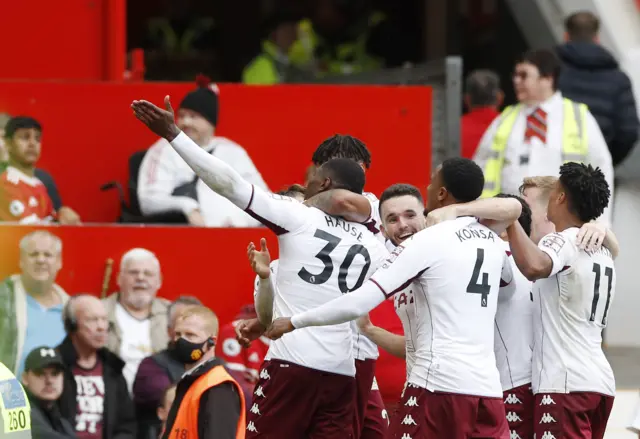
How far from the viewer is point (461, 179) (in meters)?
6.91

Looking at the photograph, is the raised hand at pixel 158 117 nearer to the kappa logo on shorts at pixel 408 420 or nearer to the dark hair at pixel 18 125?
the kappa logo on shorts at pixel 408 420

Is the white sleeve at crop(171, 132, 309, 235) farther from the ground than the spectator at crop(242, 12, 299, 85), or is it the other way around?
the spectator at crop(242, 12, 299, 85)

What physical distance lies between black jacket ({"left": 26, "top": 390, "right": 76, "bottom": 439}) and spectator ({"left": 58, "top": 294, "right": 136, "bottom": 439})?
6 cm

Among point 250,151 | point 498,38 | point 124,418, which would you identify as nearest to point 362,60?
point 498,38

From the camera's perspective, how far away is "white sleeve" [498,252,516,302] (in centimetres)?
719

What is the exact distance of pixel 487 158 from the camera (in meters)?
11.3

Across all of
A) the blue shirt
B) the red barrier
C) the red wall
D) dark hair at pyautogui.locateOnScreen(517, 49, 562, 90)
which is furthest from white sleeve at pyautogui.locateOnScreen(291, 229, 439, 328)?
the red wall

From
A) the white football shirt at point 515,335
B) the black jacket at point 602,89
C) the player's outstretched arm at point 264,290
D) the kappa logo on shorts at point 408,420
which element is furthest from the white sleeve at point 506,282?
the black jacket at point 602,89

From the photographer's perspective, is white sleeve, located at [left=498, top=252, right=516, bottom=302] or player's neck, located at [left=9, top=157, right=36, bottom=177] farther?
player's neck, located at [left=9, top=157, right=36, bottom=177]

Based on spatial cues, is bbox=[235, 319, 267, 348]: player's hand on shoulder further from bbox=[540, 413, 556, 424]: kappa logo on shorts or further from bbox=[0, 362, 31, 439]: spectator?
bbox=[540, 413, 556, 424]: kappa logo on shorts

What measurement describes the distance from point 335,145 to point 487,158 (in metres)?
3.60

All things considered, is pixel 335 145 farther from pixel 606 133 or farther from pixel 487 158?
pixel 606 133

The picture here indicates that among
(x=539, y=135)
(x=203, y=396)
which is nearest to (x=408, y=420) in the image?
(x=203, y=396)

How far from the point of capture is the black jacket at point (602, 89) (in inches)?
481
